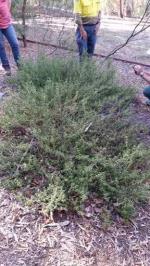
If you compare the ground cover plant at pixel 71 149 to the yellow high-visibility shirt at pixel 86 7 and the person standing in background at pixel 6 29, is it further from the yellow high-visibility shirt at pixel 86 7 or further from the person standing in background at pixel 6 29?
the yellow high-visibility shirt at pixel 86 7

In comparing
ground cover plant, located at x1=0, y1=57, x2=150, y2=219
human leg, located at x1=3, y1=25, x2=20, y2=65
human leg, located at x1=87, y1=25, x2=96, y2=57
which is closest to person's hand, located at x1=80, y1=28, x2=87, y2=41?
human leg, located at x1=87, y1=25, x2=96, y2=57

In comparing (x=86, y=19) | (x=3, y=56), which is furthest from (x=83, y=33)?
(x=3, y=56)

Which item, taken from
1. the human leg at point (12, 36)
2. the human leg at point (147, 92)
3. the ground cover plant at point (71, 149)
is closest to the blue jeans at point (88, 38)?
the human leg at point (12, 36)

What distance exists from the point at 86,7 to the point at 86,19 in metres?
0.17

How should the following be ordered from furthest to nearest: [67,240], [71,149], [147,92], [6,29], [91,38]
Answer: [91,38], [6,29], [147,92], [71,149], [67,240]

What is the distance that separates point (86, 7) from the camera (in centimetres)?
597

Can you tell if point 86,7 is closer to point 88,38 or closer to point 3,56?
point 88,38

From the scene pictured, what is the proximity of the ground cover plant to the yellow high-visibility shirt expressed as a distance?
1.84 metres

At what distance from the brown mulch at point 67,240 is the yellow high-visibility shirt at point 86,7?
3.44 m

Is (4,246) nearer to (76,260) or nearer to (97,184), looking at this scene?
(76,260)

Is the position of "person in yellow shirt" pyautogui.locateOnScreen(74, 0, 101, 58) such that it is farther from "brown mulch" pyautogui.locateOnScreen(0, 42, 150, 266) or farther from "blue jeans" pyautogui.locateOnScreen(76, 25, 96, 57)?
"brown mulch" pyautogui.locateOnScreen(0, 42, 150, 266)

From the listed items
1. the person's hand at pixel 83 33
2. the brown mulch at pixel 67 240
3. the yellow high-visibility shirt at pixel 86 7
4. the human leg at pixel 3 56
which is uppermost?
the yellow high-visibility shirt at pixel 86 7

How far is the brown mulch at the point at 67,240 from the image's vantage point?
2.99 metres

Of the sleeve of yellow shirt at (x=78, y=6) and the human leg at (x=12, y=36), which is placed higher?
the sleeve of yellow shirt at (x=78, y=6)
